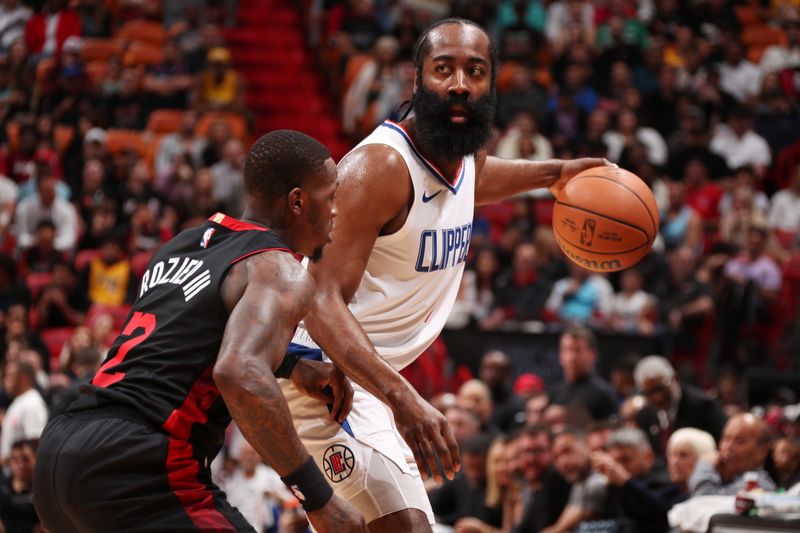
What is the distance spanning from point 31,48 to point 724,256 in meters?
10.2

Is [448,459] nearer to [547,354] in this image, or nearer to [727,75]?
[547,354]

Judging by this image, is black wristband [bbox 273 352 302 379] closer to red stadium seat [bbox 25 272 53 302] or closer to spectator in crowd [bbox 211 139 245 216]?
red stadium seat [bbox 25 272 53 302]

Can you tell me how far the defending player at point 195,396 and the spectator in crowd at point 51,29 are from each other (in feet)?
46.7

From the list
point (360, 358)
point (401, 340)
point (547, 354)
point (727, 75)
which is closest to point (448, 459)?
point (360, 358)

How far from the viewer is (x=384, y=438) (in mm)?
4473

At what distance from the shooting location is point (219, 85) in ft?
53.7

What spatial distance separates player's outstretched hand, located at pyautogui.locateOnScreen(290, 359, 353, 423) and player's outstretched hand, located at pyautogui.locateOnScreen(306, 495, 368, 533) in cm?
76

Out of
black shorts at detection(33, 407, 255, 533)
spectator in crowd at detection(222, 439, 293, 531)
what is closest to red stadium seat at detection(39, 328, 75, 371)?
spectator in crowd at detection(222, 439, 293, 531)

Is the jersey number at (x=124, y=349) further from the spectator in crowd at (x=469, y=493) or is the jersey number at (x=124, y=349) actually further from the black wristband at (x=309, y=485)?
the spectator in crowd at (x=469, y=493)

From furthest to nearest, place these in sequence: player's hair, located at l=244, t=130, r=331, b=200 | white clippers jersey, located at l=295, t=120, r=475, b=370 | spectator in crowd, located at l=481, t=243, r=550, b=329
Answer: spectator in crowd, located at l=481, t=243, r=550, b=329 → white clippers jersey, located at l=295, t=120, r=475, b=370 → player's hair, located at l=244, t=130, r=331, b=200

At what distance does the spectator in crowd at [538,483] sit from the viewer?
8203 mm

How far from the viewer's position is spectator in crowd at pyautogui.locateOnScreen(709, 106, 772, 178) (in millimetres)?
15078

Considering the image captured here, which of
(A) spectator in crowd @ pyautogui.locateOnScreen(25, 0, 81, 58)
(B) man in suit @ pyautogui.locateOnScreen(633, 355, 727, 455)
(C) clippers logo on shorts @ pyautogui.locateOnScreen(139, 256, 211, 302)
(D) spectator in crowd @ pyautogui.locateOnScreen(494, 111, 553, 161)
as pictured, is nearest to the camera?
(C) clippers logo on shorts @ pyautogui.locateOnScreen(139, 256, 211, 302)

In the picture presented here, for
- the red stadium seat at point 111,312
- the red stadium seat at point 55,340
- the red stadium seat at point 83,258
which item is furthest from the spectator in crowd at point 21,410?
the red stadium seat at point 83,258
